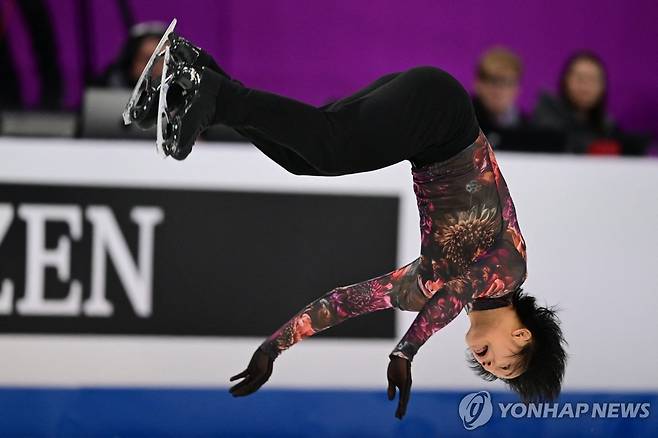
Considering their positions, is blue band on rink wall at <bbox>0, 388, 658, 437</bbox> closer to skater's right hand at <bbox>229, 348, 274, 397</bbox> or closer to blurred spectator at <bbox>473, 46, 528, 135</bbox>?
skater's right hand at <bbox>229, 348, 274, 397</bbox>

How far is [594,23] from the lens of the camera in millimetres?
6449

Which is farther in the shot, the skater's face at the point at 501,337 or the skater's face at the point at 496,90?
the skater's face at the point at 496,90

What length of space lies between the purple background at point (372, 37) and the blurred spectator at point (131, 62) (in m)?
1.73

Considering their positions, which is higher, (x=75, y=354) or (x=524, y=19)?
(x=524, y=19)

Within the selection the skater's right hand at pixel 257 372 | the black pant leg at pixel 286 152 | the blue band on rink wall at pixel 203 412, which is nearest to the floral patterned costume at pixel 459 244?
the black pant leg at pixel 286 152

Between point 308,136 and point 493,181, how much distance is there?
64 cm

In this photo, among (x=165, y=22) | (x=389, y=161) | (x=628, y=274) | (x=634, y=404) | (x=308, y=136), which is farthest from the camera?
(x=165, y=22)

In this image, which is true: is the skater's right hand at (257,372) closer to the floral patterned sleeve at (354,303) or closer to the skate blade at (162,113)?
the floral patterned sleeve at (354,303)

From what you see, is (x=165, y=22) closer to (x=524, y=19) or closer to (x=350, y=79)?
(x=350, y=79)

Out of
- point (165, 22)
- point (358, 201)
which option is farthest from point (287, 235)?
point (165, 22)

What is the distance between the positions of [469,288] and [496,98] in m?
1.24

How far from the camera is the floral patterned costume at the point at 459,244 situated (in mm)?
2666

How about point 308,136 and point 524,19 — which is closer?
point 308,136

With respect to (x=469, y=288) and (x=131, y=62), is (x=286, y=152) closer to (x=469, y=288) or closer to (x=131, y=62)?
(x=469, y=288)
